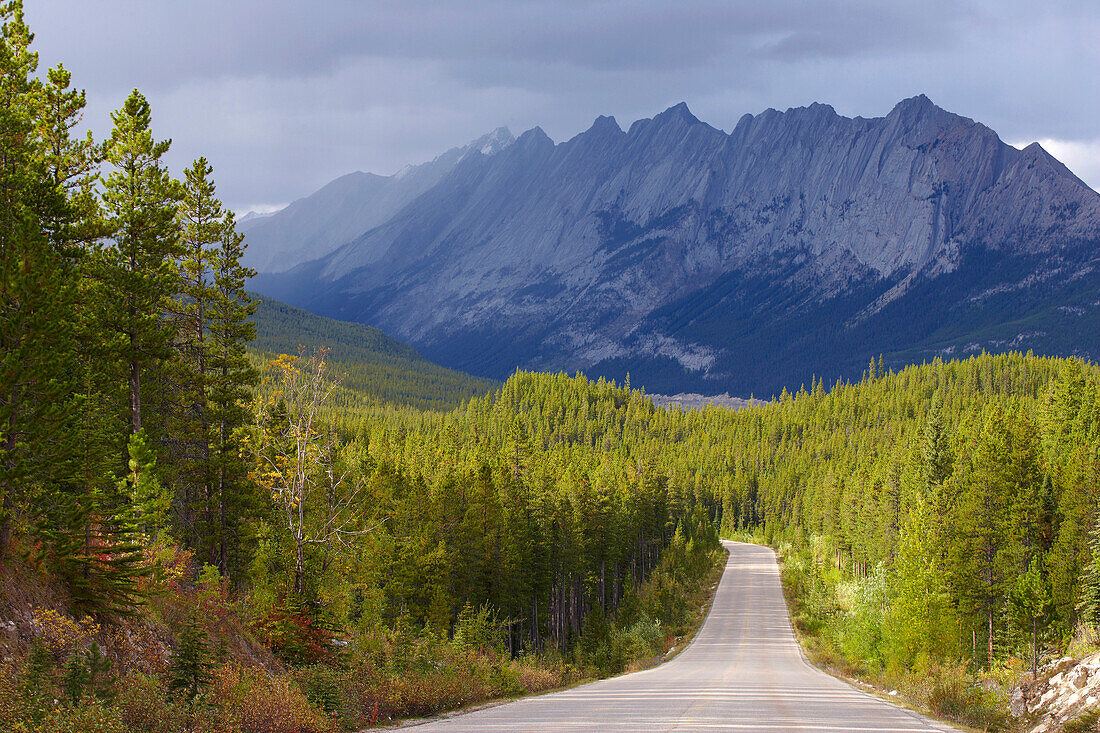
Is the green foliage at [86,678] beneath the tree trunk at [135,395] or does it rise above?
beneath

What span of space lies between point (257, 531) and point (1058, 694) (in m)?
31.2

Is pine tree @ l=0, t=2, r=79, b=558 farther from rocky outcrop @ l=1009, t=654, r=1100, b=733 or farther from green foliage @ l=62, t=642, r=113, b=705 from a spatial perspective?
rocky outcrop @ l=1009, t=654, r=1100, b=733

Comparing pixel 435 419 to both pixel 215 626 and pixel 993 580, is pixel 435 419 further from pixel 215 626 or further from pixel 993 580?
pixel 215 626

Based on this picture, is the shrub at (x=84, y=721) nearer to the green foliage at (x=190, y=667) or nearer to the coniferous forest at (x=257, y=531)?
the coniferous forest at (x=257, y=531)

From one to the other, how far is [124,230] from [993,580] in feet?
165

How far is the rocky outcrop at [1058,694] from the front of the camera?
19.0m

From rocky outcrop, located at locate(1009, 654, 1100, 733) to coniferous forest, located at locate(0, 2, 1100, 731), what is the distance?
2102 millimetres

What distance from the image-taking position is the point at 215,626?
20.5m

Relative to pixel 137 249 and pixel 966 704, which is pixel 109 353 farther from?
pixel 966 704

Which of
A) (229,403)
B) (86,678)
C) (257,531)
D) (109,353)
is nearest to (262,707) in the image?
(86,678)

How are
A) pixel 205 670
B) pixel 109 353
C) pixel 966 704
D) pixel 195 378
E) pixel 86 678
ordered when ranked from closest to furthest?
1. pixel 86 678
2. pixel 205 670
3. pixel 966 704
4. pixel 109 353
5. pixel 195 378

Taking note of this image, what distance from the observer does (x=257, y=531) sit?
36.1 metres

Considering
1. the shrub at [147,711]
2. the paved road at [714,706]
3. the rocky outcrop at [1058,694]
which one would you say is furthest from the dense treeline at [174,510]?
the rocky outcrop at [1058,694]

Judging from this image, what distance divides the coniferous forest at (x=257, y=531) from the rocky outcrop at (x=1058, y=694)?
6.90ft
